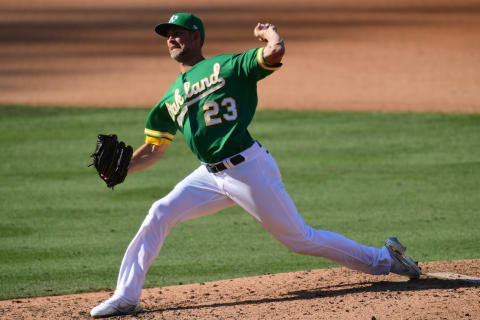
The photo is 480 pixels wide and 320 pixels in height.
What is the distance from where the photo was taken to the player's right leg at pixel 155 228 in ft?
15.5

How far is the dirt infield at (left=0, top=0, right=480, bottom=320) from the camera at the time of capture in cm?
481

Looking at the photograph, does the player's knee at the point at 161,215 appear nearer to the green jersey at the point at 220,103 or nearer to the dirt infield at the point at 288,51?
the green jersey at the point at 220,103

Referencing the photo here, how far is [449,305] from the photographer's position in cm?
444

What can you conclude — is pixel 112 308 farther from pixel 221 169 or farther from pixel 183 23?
pixel 183 23

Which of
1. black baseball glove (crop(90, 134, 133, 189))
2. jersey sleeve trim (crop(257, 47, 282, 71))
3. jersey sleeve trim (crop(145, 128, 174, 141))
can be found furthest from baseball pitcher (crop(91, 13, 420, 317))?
black baseball glove (crop(90, 134, 133, 189))

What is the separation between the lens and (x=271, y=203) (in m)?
4.66

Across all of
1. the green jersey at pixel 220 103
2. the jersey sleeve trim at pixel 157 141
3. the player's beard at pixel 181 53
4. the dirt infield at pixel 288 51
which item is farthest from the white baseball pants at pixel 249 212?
the dirt infield at pixel 288 51

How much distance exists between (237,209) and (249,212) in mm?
3303

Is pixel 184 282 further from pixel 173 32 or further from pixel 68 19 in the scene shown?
pixel 68 19

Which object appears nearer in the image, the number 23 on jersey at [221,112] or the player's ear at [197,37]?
the number 23 on jersey at [221,112]

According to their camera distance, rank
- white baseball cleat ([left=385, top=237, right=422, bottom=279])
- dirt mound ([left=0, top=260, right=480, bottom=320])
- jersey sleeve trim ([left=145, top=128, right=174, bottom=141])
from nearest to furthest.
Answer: dirt mound ([left=0, top=260, right=480, bottom=320]) → white baseball cleat ([left=385, top=237, right=422, bottom=279]) → jersey sleeve trim ([left=145, top=128, right=174, bottom=141])

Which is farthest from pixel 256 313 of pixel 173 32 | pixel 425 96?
pixel 425 96

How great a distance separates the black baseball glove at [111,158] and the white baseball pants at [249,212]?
1.27ft

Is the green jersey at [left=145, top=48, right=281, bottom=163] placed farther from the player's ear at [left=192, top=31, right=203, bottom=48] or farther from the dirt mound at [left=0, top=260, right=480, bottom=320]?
the dirt mound at [left=0, top=260, right=480, bottom=320]
